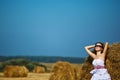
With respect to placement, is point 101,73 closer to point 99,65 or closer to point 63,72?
point 99,65

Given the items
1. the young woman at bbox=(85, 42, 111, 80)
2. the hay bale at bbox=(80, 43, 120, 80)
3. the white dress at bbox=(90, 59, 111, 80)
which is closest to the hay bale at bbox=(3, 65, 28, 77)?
the hay bale at bbox=(80, 43, 120, 80)

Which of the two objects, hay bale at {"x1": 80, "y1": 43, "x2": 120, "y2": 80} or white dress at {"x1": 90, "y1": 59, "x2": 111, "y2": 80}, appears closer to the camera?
white dress at {"x1": 90, "y1": 59, "x2": 111, "y2": 80}

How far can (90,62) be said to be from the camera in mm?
7520

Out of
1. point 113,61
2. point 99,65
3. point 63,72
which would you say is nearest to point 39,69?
point 63,72

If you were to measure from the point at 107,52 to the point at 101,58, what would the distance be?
2.02 feet

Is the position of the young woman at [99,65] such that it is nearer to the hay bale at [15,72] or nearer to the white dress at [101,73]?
the white dress at [101,73]

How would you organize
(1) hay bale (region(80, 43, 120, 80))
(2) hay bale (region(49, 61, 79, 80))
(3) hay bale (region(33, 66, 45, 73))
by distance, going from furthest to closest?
(3) hay bale (region(33, 66, 45, 73)), (2) hay bale (region(49, 61, 79, 80)), (1) hay bale (region(80, 43, 120, 80))

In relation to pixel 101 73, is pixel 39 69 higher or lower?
higher

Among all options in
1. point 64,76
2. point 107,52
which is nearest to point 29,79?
point 64,76

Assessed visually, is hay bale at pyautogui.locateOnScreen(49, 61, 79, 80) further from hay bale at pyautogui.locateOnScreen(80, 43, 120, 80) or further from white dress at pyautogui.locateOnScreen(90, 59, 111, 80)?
white dress at pyautogui.locateOnScreen(90, 59, 111, 80)

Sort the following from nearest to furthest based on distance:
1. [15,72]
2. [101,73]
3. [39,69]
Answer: [101,73]
[15,72]
[39,69]

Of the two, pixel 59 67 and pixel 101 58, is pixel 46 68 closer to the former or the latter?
pixel 59 67

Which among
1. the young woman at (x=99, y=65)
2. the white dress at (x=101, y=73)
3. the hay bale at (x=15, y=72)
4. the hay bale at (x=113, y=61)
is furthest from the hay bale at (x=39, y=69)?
the white dress at (x=101, y=73)

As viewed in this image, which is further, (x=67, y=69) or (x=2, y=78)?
(x=2, y=78)
